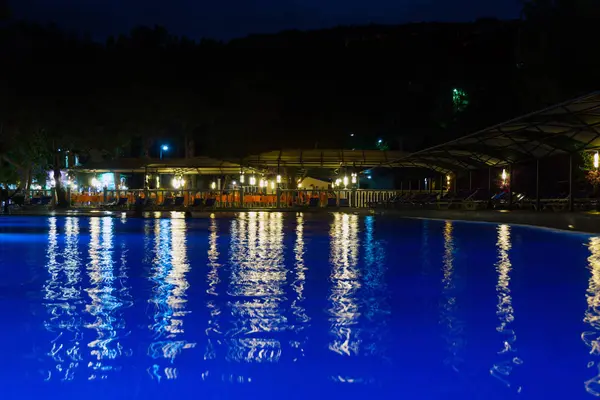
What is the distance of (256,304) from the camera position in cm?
640

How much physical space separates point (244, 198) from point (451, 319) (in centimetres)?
2997

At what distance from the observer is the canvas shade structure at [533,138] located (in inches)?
587

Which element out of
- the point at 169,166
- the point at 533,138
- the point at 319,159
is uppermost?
the point at 319,159

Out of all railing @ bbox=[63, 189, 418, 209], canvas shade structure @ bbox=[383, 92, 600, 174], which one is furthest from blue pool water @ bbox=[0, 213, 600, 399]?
railing @ bbox=[63, 189, 418, 209]

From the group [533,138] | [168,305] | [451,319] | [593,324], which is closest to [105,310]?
[168,305]

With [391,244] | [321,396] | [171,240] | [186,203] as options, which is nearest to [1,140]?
[186,203]

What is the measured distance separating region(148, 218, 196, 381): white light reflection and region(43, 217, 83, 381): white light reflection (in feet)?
1.84

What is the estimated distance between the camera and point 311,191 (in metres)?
35.3

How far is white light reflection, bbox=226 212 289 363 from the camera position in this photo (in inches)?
186

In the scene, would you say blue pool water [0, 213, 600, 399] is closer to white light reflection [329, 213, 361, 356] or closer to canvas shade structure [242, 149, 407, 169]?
white light reflection [329, 213, 361, 356]

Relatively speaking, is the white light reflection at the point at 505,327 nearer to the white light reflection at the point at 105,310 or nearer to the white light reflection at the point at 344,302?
the white light reflection at the point at 344,302

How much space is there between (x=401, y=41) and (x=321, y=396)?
68.2 metres

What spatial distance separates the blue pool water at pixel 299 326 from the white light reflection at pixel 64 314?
0.02 m

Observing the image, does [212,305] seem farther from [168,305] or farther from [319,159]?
[319,159]
